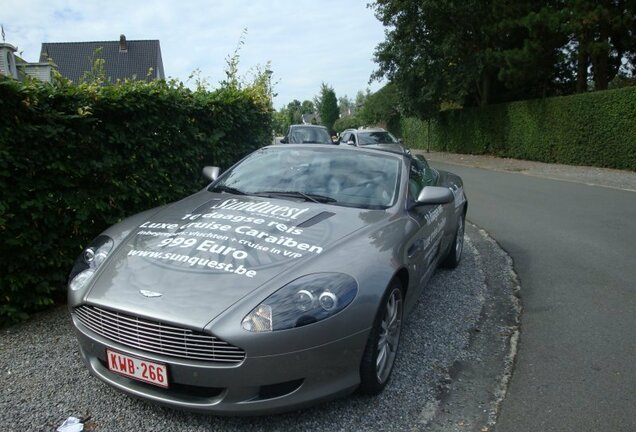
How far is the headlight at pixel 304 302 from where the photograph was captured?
7.83 ft

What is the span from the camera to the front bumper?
2354mm

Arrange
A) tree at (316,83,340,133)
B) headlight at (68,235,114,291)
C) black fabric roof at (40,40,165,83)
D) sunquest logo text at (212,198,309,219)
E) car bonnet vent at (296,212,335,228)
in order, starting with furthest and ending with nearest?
tree at (316,83,340,133) < black fabric roof at (40,40,165,83) < sunquest logo text at (212,198,309,219) < car bonnet vent at (296,212,335,228) < headlight at (68,235,114,291)

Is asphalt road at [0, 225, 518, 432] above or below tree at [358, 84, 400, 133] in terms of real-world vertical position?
below

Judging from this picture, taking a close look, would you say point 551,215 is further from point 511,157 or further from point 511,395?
point 511,157

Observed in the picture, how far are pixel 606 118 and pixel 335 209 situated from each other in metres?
15.8

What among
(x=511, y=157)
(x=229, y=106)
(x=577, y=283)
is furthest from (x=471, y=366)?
(x=511, y=157)

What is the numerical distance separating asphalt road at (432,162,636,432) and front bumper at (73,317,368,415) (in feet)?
3.23

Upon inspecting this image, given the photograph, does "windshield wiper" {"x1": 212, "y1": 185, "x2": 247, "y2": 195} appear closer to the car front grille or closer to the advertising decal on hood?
the advertising decal on hood

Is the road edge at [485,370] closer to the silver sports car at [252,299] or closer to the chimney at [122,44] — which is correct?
the silver sports car at [252,299]

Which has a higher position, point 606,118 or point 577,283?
point 606,118

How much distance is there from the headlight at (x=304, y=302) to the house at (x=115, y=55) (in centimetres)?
4037

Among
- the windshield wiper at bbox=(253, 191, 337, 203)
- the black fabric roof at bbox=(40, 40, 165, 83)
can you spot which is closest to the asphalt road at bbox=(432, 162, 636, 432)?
the windshield wiper at bbox=(253, 191, 337, 203)

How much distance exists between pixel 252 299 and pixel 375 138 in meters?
15.6

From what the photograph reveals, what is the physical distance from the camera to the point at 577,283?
199 inches
